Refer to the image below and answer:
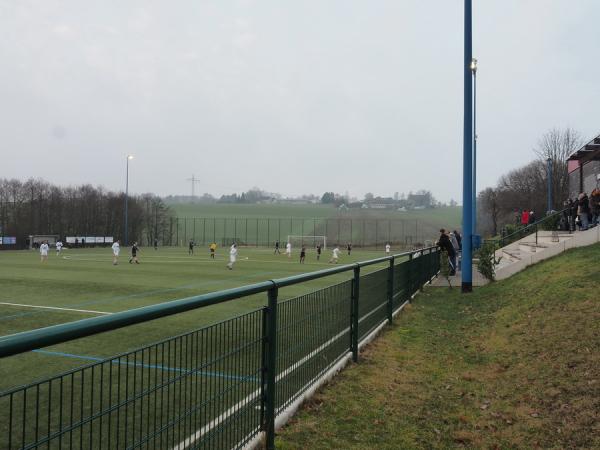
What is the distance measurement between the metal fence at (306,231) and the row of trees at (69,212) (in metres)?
7.18

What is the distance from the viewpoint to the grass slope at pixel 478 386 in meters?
4.39

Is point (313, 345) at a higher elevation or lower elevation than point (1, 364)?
higher

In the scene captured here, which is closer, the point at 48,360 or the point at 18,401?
the point at 18,401

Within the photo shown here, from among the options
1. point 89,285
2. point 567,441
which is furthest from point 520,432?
point 89,285

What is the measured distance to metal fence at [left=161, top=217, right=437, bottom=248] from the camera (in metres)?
92.6

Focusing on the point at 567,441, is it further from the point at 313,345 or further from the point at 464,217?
the point at 464,217

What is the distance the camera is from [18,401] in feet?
18.1

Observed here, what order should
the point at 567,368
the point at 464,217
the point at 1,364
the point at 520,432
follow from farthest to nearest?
the point at 464,217 < the point at 1,364 < the point at 567,368 < the point at 520,432

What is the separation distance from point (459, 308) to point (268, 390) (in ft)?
28.2

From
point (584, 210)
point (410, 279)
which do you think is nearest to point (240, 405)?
point (410, 279)

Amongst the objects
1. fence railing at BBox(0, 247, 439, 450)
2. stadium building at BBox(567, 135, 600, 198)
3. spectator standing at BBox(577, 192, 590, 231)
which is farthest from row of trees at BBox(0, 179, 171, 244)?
fence railing at BBox(0, 247, 439, 450)

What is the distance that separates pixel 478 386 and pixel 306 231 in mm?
100074

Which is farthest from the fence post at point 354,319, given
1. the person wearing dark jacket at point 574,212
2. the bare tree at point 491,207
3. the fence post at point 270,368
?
the bare tree at point 491,207

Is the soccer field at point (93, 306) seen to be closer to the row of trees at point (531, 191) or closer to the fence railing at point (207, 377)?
the fence railing at point (207, 377)
